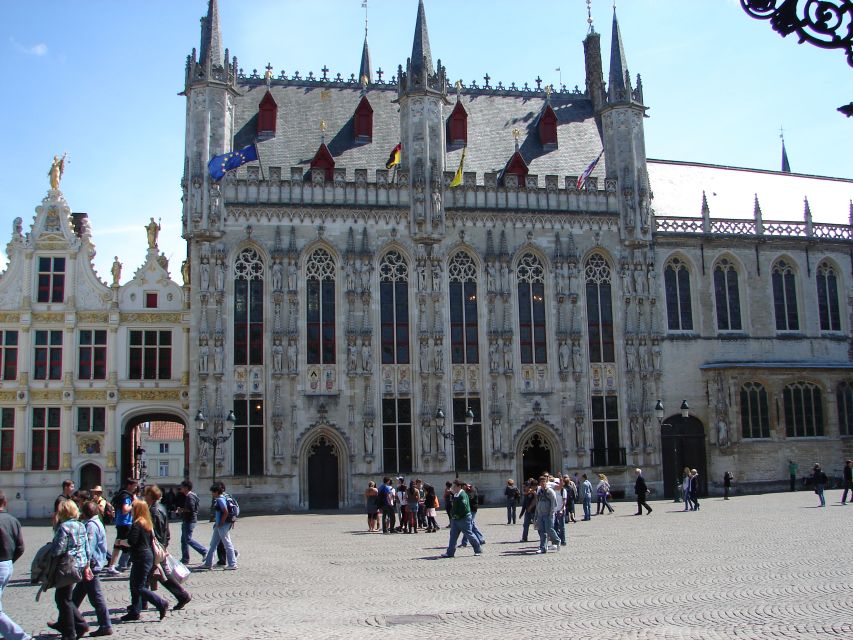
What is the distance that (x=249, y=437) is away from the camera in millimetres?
39969

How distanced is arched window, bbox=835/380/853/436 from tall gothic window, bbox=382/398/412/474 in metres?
21.1

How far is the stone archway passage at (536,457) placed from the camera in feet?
140

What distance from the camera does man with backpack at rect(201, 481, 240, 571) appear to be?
59.6ft

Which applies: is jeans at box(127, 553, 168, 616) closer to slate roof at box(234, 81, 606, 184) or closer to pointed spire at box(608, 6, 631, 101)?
slate roof at box(234, 81, 606, 184)

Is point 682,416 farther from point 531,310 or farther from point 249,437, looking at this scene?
point 249,437

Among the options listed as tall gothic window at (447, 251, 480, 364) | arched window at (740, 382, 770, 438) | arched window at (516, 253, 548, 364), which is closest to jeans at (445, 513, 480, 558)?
tall gothic window at (447, 251, 480, 364)

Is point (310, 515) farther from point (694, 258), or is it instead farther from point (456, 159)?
point (694, 258)

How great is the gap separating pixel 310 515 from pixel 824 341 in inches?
1066

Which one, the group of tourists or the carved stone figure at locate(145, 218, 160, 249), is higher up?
the carved stone figure at locate(145, 218, 160, 249)

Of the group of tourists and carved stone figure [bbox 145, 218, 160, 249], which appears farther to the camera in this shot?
carved stone figure [bbox 145, 218, 160, 249]

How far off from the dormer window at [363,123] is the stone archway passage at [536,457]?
16.5 metres

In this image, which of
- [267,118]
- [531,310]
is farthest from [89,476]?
[531,310]

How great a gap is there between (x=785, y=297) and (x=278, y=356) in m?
25.3

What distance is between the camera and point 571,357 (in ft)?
141
